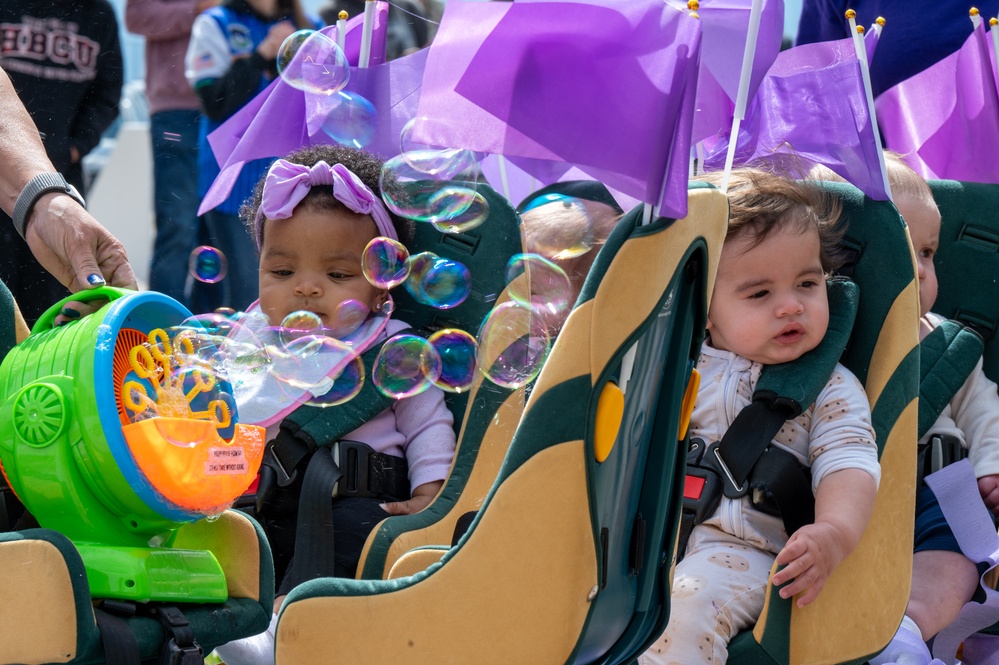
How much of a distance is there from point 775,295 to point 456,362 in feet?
2.10

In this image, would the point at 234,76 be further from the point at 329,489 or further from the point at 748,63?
the point at 748,63

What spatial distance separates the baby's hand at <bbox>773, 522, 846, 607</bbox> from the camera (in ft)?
6.82

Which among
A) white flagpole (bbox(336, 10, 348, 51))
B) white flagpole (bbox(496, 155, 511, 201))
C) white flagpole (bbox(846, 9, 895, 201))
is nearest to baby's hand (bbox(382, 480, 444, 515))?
Answer: white flagpole (bbox(496, 155, 511, 201))

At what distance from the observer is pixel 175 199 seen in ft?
14.8

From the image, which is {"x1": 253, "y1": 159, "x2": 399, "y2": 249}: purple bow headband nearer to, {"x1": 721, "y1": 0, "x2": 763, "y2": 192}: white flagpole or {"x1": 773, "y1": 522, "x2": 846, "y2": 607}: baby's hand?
{"x1": 721, "y1": 0, "x2": 763, "y2": 192}: white flagpole

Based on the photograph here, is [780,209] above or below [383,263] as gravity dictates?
above

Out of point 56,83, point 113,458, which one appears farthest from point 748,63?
point 56,83

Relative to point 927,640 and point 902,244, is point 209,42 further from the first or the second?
point 927,640

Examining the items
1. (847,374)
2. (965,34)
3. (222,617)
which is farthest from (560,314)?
(965,34)

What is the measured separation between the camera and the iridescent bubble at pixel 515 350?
2.36 metres

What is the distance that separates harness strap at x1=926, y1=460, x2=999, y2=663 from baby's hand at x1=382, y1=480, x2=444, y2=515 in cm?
107

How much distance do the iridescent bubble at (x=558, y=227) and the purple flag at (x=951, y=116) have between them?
1033 millimetres

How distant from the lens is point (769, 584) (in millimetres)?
2125

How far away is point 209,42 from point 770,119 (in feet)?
6.42
